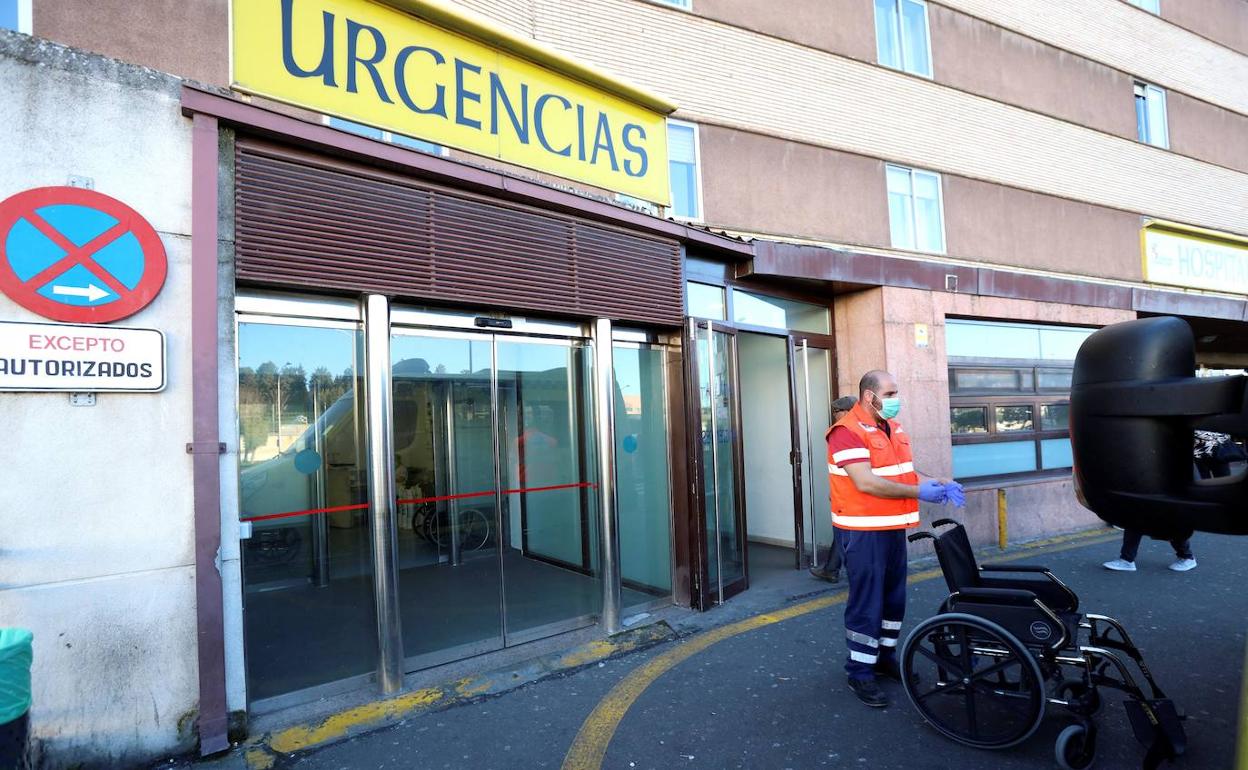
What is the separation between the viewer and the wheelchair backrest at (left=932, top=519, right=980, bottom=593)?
373cm

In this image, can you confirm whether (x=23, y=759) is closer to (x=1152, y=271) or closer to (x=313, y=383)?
(x=313, y=383)

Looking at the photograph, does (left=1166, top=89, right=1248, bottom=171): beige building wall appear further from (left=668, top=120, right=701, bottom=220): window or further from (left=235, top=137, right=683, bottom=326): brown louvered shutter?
(left=235, top=137, right=683, bottom=326): brown louvered shutter

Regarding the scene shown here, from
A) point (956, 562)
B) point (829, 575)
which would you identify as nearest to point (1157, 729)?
point (956, 562)

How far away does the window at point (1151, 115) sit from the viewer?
36.6 feet

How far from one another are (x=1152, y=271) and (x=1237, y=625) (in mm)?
8053

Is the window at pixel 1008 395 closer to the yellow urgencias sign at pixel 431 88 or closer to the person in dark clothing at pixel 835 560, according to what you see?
the person in dark clothing at pixel 835 560

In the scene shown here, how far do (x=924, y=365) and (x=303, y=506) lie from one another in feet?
23.1

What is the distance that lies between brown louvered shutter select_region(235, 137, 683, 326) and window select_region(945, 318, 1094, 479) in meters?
5.20

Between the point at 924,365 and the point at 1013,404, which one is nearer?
the point at 924,365

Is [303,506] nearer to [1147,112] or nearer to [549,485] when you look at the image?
[549,485]

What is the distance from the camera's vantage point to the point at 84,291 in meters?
3.35

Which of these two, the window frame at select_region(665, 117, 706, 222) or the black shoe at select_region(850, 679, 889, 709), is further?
the window frame at select_region(665, 117, 706, 222)

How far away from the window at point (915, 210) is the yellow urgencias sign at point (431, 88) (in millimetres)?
4205

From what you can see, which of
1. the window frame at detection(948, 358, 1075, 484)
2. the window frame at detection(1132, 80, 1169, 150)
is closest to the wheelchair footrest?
the window frame at detection(948, 358, 1075, 484)
